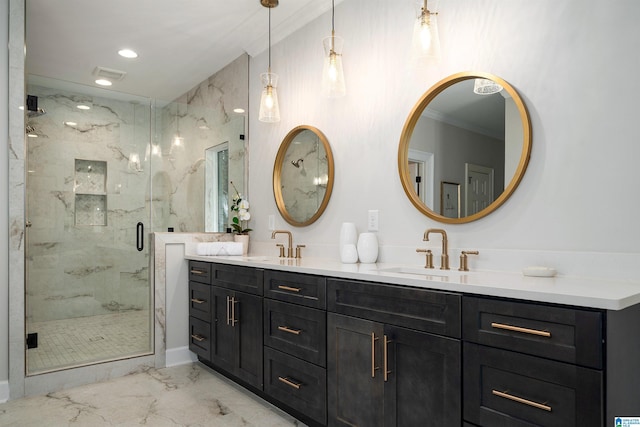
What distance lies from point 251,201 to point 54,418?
2.00 m

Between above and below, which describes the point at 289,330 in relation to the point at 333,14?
below

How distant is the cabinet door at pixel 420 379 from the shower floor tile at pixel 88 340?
7.18ft

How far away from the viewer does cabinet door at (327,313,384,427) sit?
1739 millimetres

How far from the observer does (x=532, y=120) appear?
1.85 meters

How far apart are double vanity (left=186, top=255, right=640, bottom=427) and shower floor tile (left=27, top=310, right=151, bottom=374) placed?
1.10m

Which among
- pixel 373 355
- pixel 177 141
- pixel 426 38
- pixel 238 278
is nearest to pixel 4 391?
pixel 238 278

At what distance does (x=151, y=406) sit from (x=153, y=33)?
275 cm

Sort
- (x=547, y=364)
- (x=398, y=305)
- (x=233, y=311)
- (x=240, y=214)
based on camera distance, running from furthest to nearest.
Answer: (x=240, y=214) → (x=233, y=311) → (x=398, y=305) → (x=547, y=364)

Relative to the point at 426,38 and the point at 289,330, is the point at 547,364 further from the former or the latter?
the point at 426,38

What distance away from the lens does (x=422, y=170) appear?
2.28 m

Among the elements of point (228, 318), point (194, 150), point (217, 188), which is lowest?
point (228, 318)

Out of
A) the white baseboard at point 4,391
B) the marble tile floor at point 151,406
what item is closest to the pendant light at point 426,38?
the marble tile floor at point 151,406

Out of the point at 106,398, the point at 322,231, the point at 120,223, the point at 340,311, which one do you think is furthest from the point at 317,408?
the point at 120,223

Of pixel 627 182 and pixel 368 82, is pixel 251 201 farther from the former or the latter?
pixel 627 182
